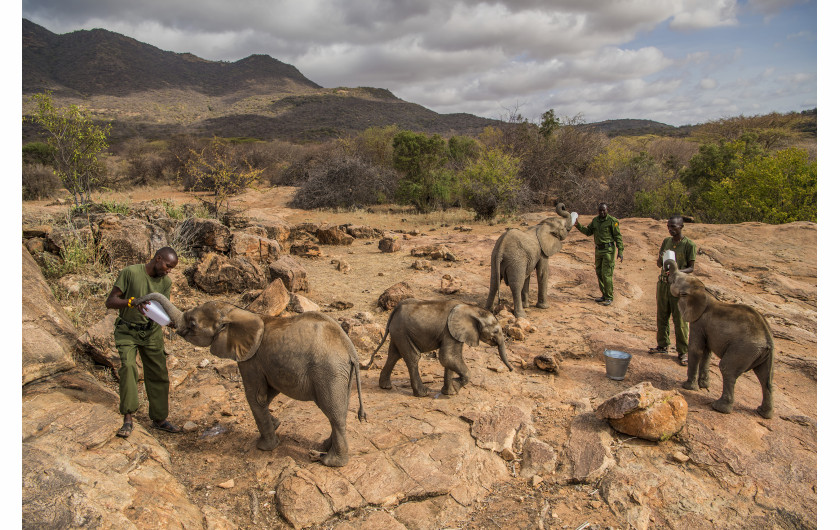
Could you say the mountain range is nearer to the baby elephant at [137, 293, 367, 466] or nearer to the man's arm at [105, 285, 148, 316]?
the man's arm at [105, 285, 148, 316]

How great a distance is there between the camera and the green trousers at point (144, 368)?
164 inches

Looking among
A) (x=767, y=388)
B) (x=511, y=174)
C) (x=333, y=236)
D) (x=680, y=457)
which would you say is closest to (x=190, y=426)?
(x=680, y=457)

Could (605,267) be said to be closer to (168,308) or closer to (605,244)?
(605,244)

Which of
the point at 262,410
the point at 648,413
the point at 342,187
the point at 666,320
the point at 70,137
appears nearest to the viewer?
the point at 262,410

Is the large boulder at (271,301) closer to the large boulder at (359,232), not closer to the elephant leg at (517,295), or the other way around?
the elephant leg at (517,295)

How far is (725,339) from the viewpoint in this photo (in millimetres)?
5000

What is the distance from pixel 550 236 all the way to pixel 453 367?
16.2ft

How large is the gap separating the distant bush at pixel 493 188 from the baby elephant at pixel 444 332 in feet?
46.8

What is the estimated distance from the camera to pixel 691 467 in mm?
4172

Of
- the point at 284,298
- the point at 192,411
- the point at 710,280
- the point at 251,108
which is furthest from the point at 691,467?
the point at 251,108

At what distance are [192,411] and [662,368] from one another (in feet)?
19.8

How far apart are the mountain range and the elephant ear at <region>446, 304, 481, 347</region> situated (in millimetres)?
Answer: 47629

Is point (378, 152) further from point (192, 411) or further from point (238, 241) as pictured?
point (192, 411)

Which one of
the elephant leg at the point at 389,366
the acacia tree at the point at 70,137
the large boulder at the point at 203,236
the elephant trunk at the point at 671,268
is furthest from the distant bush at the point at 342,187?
the elephant trunk at the point at 671,268
